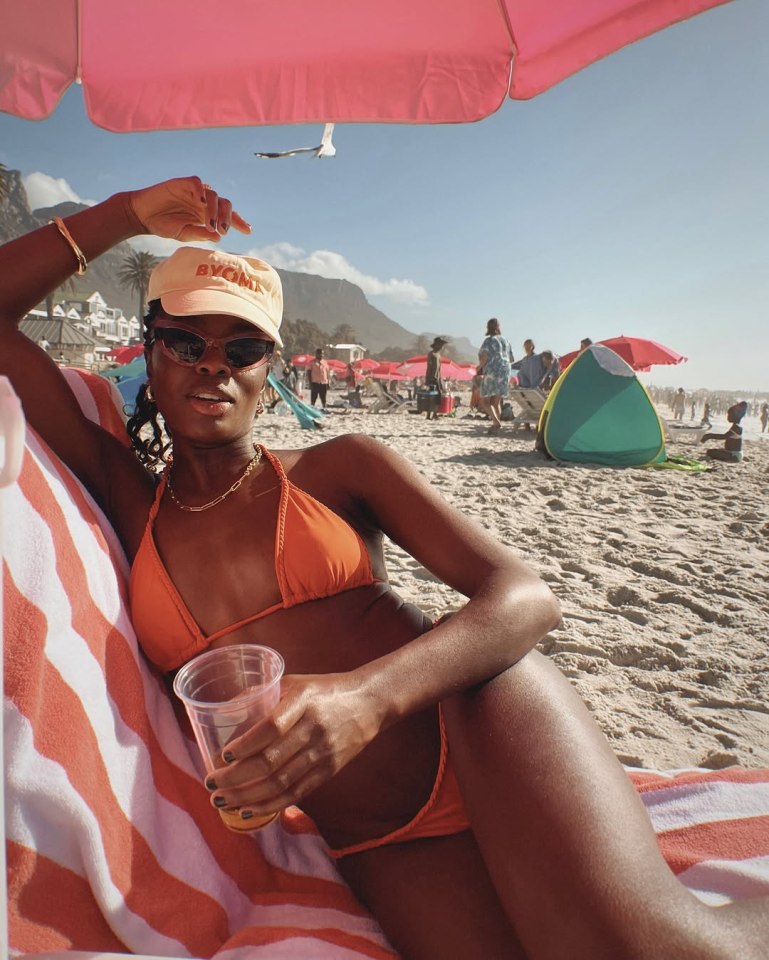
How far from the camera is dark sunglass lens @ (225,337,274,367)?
1603mm

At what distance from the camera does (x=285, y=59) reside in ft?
7.01

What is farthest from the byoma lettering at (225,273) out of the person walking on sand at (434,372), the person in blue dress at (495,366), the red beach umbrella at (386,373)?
the red beach umbrella at (386,373)

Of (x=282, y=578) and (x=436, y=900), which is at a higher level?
(x=282, y=578)

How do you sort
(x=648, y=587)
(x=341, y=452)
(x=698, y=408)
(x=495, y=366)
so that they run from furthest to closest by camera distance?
(x=698, y=408), (x=495, y=366), (x=648, y=587), (x=341, y=452)

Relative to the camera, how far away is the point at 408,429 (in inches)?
469

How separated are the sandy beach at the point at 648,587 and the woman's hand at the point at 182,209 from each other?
7.93 ft

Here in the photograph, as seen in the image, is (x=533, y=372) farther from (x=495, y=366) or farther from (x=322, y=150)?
(x=322, y=150)

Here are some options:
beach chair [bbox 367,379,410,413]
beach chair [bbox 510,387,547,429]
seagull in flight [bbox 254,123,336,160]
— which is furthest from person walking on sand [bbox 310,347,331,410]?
seagull in flight [bbox 254,123,336,160]

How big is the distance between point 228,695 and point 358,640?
36 centimetres

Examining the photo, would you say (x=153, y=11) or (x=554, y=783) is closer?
(x=554, y=783)

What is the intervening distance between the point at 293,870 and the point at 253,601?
720 mm

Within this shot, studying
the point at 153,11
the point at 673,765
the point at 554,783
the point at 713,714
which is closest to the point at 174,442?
the point at 554,783

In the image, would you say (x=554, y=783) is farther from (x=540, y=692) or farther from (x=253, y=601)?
(x=253, y=601)

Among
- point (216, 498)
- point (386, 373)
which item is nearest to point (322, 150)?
point (216, 498)
